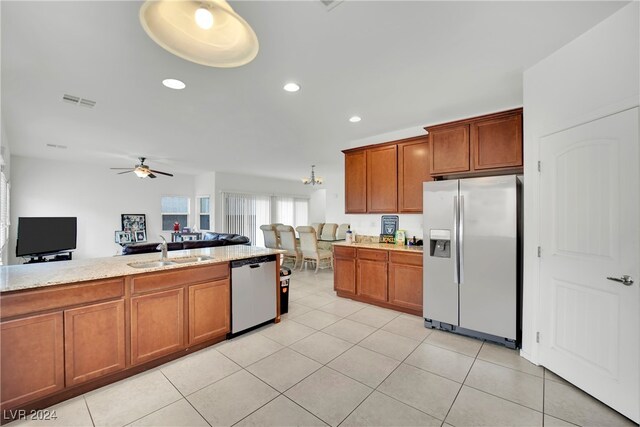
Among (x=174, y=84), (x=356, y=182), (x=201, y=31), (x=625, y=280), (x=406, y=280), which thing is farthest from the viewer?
(x=356, y=182)

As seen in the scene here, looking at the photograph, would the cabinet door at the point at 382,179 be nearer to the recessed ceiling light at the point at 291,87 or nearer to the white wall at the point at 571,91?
the white wall at the point at 571,91

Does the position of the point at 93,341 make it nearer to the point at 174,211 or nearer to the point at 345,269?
the point at 345,269

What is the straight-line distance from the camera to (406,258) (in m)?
3.60

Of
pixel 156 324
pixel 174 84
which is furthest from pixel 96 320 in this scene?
pixel 174 84

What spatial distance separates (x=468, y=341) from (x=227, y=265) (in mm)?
2691

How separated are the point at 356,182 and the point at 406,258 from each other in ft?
5.07

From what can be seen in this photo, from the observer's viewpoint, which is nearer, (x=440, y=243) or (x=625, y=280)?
(x=625, y=280)

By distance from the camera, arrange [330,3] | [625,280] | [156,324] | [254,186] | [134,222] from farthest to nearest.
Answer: [254,186] < [134,222] < [156,324] < [625,280] < [330,3]

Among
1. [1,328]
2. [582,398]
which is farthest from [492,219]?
[1,328]

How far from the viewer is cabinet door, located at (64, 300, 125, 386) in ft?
6.36

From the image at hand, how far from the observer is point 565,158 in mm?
2154

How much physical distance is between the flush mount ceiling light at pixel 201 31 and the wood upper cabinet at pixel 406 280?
3083mm

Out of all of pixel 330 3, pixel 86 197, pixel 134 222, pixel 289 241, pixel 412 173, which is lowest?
pixel 289 241

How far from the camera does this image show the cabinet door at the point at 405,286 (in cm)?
350
